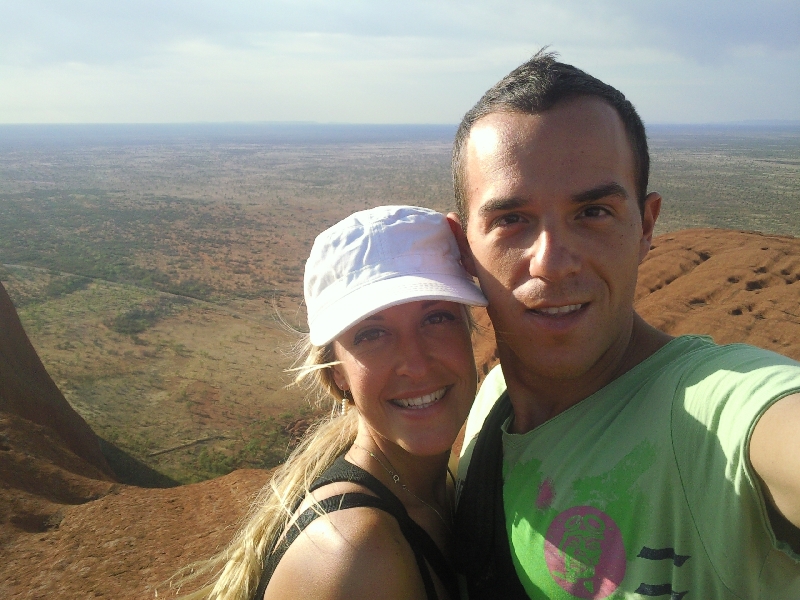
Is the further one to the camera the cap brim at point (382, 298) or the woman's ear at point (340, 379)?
the woman's ear at point (340, 379)

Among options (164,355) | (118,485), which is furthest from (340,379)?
(164,355)

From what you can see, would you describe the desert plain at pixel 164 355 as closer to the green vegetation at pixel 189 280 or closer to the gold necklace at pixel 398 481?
the green vegetation at pixel 189 280

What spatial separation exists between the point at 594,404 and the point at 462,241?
0.77 meters

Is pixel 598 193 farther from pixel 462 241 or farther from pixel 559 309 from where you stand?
pixel 462 241

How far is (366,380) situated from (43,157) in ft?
335

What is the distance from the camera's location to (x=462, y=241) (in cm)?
210

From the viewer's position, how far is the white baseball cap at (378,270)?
178 cm

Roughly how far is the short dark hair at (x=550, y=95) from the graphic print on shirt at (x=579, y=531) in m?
0.91

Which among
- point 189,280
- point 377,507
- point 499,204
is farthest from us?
point 189,280

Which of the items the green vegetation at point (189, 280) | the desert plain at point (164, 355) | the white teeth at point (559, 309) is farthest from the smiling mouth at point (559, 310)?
the green vegetation at point (189, 280)

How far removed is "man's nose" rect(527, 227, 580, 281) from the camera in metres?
1.62

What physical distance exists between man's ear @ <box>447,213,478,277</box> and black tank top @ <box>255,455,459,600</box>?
801 millimetres

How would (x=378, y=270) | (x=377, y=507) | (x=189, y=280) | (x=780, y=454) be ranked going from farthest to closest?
(x=189, y=280) < (x=378, y=270) < (x=377, y=507) < (x=780, y=454)

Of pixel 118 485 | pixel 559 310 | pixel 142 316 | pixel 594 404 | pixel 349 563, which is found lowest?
pixel 142 316
